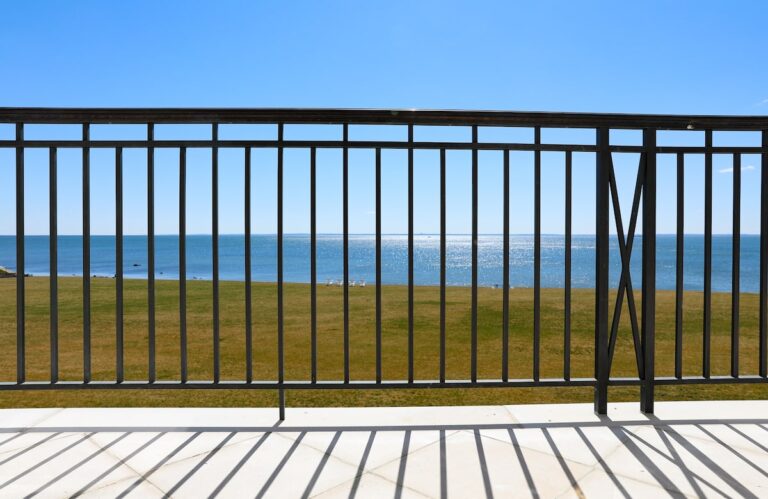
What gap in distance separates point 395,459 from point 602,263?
5.15 ft

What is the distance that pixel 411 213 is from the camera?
2436 mm

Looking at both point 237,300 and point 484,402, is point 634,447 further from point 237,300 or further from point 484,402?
point 237,300

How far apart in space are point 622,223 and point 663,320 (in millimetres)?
5565

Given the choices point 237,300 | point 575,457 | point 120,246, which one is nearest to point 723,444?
point 575,457

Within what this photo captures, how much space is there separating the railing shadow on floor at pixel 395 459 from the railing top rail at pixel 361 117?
1.68m

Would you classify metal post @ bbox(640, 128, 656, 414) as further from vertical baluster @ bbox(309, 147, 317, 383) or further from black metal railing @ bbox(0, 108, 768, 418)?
vertical baluster @ bbox(309, 147, 317, 383)

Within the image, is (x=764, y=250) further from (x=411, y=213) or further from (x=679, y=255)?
(x=411, y=213)

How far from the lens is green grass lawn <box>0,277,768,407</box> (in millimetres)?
3146

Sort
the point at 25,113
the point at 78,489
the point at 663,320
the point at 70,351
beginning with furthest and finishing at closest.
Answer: the point at 663,320 → the point at 70,351 → the point at 25,113 → the point at 78,489

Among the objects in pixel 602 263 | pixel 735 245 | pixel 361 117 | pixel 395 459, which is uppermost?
pixel 361 117

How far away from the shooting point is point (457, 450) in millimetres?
2125

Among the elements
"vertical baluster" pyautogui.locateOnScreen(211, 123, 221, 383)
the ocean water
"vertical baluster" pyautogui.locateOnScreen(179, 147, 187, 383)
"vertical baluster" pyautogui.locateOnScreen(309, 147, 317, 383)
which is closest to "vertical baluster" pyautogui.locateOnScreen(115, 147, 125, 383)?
"vertical baluster" pyautogui.locateOnScreen(179, 147, 187, 383)

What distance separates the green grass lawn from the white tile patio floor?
1.60 feet

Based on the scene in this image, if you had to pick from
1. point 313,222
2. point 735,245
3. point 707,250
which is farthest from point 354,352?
point 735,245
